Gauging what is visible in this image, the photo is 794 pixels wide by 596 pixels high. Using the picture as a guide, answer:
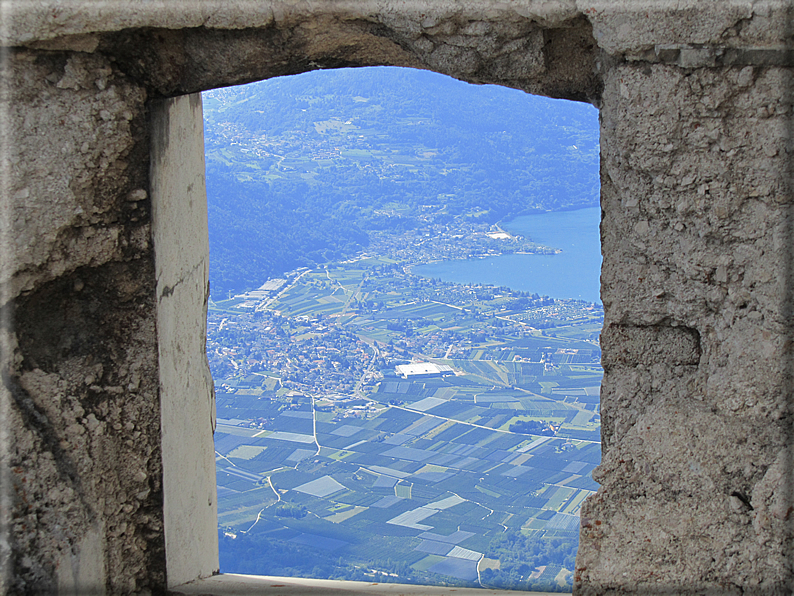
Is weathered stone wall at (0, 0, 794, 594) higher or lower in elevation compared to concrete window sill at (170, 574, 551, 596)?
higher

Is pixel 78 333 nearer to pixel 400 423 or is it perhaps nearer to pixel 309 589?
pixel 309 589

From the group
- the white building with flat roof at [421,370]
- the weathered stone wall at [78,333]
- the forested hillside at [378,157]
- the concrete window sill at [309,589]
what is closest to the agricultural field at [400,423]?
the white building with flat roof at [421,370]

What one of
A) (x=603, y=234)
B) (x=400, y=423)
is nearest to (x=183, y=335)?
(x=603, y=234)

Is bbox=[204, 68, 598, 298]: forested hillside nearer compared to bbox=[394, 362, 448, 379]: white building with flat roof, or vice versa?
bbox=[394, 362, 448, 379]: white building with flat roof

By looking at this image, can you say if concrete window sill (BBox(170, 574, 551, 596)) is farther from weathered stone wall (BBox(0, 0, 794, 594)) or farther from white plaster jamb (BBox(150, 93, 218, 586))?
weathered stone wall (BBox(0, 0, 794, 594))

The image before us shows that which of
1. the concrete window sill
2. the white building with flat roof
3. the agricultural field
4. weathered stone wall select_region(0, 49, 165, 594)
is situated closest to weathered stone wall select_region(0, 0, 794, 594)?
weathered stone wall select_region(0, 49, 165, 594)

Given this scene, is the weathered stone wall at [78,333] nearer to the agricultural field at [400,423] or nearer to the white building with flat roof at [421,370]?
the agricultural field at [400,423]

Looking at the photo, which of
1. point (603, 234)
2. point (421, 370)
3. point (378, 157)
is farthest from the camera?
point (378, 157)
